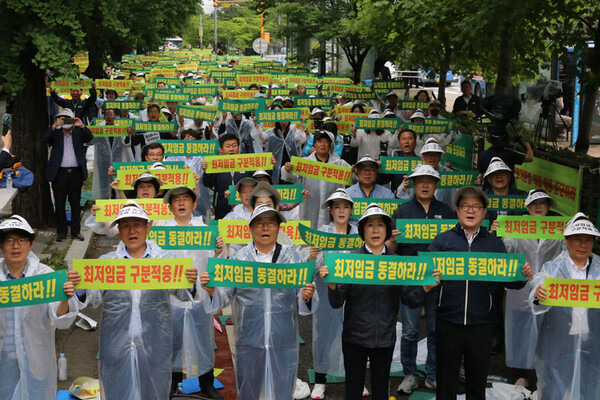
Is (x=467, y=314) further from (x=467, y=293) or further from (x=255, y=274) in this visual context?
(x=255, y=274)

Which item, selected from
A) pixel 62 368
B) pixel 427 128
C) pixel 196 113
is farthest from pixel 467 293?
pixel 196 113

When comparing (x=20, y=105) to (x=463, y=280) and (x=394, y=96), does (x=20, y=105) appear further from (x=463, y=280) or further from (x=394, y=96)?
(x=463, y=280)

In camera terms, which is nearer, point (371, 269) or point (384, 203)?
point (371, 269)

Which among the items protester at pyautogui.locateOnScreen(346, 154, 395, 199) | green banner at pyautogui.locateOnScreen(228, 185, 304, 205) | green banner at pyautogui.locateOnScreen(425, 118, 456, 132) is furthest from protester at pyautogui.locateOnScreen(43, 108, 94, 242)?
protester at pyautogui.locateOnScreen(346, 154, 395, 199)

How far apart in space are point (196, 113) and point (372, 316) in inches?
316

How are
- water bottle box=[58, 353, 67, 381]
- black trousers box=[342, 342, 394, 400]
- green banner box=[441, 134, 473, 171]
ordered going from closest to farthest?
black trousers box=[342, 342, 394, 400] < water bottle box=[58, 353, 67, 381] < green banner box=[441, 134, 473, 171]

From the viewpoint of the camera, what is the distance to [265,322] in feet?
18.5

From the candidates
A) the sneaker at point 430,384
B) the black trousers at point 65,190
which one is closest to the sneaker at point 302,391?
the sneaker at point 430,384

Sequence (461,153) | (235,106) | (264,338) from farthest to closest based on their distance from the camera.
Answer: (235,106) → (461,153) → (264,338)

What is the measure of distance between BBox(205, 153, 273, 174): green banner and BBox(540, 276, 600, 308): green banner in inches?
175

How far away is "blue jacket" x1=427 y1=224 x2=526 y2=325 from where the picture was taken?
19.3 feet

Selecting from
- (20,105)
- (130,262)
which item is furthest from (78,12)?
(130,262)

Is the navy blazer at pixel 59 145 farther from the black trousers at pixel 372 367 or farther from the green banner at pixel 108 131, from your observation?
the black trousers at pixel 372 367

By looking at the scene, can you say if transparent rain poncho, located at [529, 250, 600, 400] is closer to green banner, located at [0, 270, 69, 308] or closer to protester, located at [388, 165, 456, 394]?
protester, located at [388, 165, 456, 394]
